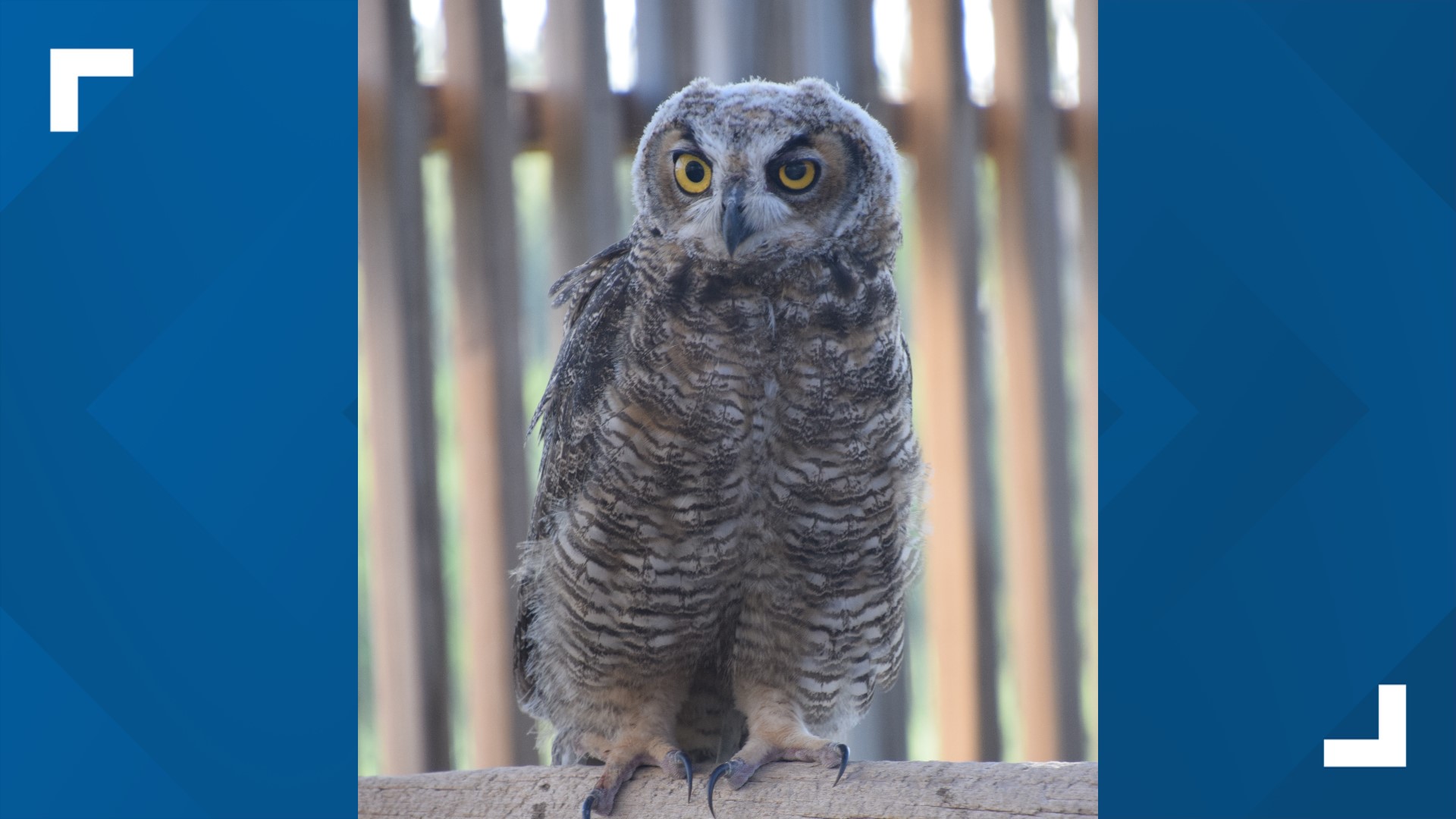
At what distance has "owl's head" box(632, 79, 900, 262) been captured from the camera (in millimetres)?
1257

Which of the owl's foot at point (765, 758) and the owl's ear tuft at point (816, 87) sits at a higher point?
the owl's ear tuft at point (816, 87)

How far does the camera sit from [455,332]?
1803mm

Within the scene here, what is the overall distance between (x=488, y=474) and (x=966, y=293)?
91 centimetres

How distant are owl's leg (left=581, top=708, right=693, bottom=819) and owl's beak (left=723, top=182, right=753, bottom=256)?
654 millimetres

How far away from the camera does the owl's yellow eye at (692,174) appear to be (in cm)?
131

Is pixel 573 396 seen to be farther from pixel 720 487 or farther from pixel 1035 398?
pixel 1035 398

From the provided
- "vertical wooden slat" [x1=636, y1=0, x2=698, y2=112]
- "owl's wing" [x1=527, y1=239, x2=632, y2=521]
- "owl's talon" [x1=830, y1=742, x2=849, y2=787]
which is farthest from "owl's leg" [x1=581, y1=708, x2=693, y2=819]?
"vertical wooden slat" [x1=636, y1=0, x2=698, y2=112]

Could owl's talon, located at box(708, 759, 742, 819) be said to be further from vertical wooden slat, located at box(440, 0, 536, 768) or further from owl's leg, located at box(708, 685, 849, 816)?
vertical wooden slat, located at box(440, 0, 536, 768)
